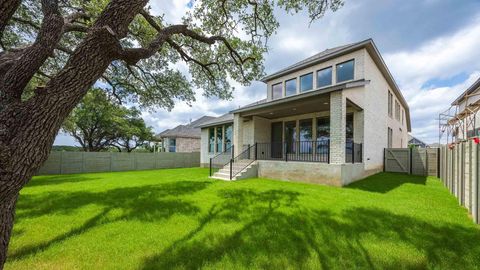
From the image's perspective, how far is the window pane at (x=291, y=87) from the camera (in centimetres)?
1352

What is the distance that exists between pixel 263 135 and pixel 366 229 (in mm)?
9302

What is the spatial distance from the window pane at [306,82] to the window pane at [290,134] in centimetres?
233

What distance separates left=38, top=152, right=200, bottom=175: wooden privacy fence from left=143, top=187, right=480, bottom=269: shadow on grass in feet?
46.3

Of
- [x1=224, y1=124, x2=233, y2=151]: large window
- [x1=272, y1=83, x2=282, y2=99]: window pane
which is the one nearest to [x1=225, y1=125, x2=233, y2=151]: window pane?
[x1=224, y1=124, x2=233, y2=151]: large window

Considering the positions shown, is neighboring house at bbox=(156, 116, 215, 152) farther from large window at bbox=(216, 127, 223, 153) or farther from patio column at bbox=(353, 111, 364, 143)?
patio column at bbox=(353, 111, 364, 143)

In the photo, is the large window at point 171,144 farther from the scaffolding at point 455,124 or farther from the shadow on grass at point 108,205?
the scaffolding at point 455,124

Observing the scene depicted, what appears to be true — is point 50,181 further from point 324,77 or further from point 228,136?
point 324,77

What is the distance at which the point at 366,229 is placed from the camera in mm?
3914

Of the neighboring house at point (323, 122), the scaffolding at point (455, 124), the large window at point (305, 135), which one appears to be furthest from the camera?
the scaffolding at point (455, 124)

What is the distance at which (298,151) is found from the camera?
36.8ft

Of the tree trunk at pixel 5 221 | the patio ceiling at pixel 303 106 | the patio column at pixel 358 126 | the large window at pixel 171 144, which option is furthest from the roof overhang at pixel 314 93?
the large window at pixel 171 144

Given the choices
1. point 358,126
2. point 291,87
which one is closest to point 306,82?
point 291,87

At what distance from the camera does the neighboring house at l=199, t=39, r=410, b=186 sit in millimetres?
8336

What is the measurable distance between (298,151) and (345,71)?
4.91 metres
